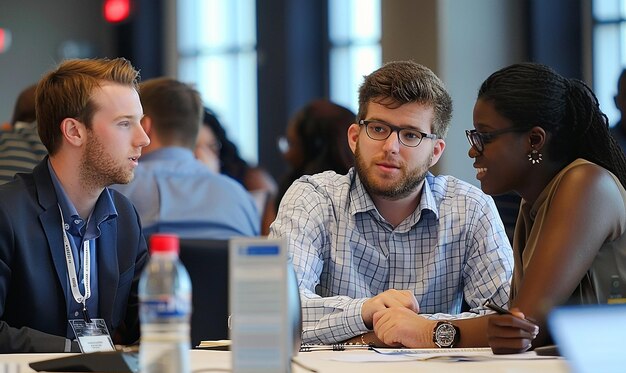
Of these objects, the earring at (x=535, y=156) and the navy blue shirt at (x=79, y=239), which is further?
the navy blue shirt at (x=79, y=239)

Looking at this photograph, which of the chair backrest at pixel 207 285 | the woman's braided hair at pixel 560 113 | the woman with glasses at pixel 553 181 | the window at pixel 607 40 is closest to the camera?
the woman with glasses at pixel 553 181

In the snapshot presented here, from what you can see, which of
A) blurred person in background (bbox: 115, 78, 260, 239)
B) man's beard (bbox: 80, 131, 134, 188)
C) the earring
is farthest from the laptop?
blurred person in background (bbox: 115, 78, 260, 239)

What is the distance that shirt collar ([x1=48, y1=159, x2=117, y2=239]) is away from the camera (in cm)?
281

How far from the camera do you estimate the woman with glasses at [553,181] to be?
2465 millimetres

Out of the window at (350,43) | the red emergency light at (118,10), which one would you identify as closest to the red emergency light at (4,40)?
the red emergency light at (118,10)

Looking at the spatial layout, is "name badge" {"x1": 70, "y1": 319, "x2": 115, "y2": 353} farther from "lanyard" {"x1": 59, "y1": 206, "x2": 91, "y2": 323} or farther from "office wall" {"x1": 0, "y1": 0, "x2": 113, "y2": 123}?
"office wall" {"x1": 0, "y1": 0, "x2": 113, "y2": 123}

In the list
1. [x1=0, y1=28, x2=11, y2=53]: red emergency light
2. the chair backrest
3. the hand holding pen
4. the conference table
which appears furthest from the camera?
[x1=0, y1=28, x2=11, y2=53]: red emergency light

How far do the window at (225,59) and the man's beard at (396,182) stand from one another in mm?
6169

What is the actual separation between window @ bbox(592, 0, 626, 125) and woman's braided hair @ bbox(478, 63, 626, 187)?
12.6ft

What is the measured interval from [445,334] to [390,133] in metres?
0.69

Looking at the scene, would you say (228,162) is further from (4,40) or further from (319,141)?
(4,40)

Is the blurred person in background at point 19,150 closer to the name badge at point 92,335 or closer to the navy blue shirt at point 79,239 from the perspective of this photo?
the navy blue shirt at point 79,239

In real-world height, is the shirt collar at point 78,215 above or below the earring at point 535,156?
below

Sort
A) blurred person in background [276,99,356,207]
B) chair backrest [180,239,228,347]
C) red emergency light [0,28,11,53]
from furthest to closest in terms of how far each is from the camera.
A: red emergency light [0,28,11,53]
blurred person in background [276,99,356,207]
chair backrest [180,239,228,347]
